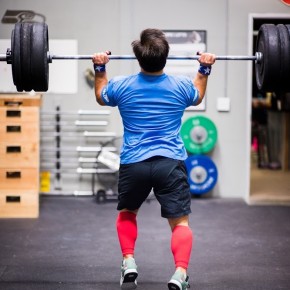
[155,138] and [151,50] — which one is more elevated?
[151,50]

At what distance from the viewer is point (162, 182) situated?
3189 millimetres

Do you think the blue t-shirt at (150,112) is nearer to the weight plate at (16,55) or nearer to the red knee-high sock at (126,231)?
the red knee-high sock at (126,231)

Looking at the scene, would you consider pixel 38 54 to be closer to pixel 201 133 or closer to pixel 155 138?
pixel 155 138

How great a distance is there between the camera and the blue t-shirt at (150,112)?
321 cm

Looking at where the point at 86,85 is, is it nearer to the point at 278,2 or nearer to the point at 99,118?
the point at 99,118

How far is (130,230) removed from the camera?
338 cm

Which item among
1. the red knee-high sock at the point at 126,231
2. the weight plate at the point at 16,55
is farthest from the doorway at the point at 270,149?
the weight plate at the point at 16,55

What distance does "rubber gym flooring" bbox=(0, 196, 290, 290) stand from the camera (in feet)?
12.1

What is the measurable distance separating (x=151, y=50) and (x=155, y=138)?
45cm

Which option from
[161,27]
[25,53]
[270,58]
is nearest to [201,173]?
[161,27]

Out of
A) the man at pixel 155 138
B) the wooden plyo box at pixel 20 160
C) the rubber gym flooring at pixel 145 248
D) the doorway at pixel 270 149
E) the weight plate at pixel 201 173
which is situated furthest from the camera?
the doorway at pixel 270 149

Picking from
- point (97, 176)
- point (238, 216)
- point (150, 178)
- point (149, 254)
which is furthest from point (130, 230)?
point (97, 176)

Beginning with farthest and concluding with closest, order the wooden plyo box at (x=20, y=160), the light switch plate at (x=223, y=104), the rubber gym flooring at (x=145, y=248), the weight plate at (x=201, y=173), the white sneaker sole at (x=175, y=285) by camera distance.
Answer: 1. the light switch plate at (x=223, y=104)
2. the weight plate at (x=201, y=173)
3. the wooden plyo box at (x=20, y=160)
4. the rubber gym flooring at (x=145, y=248)
5. the white sneaker sole at (x=175, y=285)

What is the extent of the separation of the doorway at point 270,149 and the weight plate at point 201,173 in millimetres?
458
